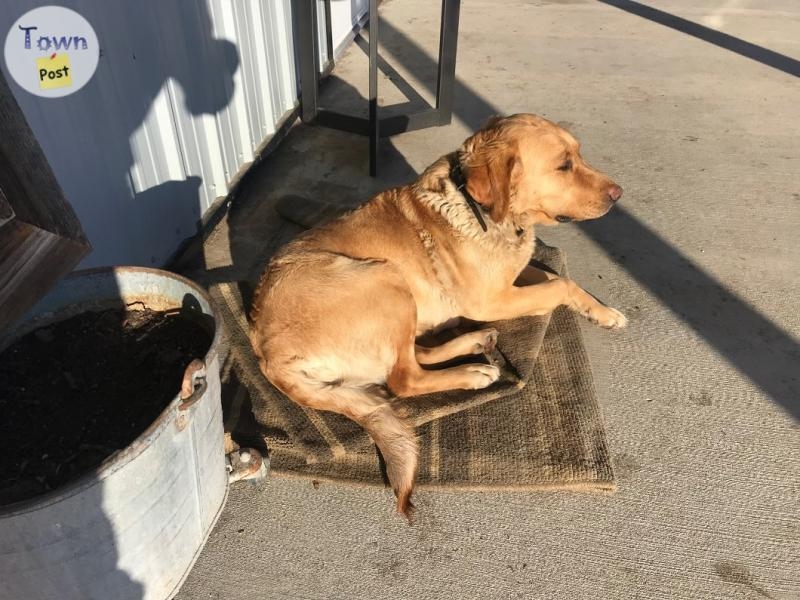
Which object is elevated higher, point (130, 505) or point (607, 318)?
point (130, 505)

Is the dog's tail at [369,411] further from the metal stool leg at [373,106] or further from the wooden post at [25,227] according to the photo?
the metal stool leg at [373,106]

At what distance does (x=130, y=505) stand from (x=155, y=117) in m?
2.63

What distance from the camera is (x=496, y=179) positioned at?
2.90 m

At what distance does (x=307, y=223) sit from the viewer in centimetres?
439

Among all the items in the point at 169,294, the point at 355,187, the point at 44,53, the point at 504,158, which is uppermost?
the point at 44,53

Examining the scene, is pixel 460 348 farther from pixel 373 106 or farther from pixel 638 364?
pixel 373 106

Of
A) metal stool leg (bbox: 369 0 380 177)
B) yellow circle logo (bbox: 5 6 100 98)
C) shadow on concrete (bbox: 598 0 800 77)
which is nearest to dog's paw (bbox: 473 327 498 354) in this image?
metal stool leg (bbox: 369 0 380 177)

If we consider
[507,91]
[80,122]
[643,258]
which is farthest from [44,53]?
[507,91]

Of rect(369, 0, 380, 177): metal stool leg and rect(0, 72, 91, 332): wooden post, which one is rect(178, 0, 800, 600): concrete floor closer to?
rect(369, 0, 380, 177): metal stool leg

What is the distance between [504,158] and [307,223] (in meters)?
1.90

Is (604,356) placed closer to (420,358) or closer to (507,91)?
(420,358)

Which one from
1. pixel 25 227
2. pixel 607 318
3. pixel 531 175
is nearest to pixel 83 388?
pixel 25 227

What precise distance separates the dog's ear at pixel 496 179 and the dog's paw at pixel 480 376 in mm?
763

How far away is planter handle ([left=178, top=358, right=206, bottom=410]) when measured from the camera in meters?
1.83
